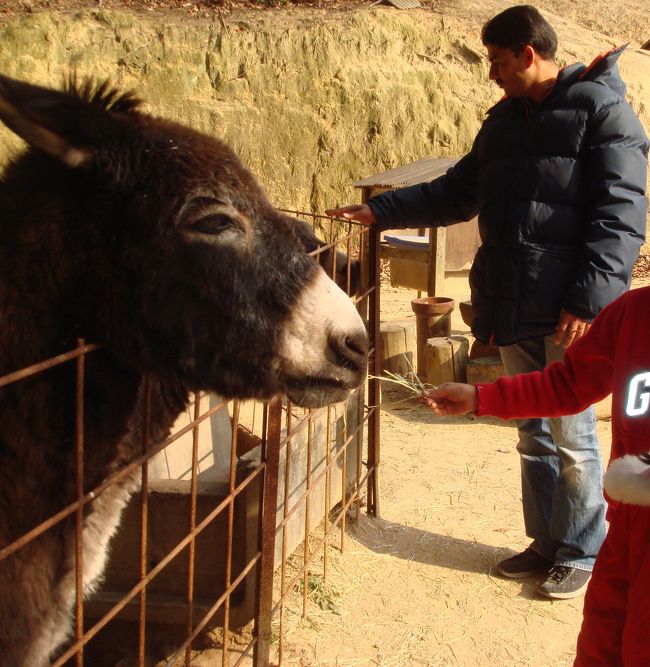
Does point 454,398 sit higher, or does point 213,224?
point 213,224

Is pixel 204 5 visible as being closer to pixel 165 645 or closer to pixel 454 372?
pixel 454 372

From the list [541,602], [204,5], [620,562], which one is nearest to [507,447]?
[541,602]

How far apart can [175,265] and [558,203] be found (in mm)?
2133

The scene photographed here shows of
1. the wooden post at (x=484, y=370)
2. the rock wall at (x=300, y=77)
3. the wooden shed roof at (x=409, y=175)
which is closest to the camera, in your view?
the wooden post at (x=484, y=370)

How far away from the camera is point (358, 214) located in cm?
400

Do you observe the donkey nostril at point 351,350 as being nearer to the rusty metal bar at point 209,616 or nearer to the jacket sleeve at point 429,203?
the rusty metal bar at point 209,616

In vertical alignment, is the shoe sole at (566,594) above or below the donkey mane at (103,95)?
below

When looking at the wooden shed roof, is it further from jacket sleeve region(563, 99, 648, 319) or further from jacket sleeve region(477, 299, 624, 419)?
jacket sleeve region(477, 299, 624, 419)

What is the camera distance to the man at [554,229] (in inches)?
130

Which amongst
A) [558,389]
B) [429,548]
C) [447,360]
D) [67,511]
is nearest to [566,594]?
[429,548]

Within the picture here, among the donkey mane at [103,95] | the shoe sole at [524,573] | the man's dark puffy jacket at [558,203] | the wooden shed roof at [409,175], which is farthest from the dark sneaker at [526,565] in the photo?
the wooden shed roof at [409,175]

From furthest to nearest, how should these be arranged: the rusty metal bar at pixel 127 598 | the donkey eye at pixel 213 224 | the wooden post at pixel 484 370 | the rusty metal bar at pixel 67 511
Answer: the wooden post at pixel 484 370, the donkey eye at pixel 213 224, the rusty metal bar at pixel 127 598, the rusty metal bar at pixel 67 511

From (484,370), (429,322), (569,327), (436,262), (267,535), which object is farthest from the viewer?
(436,262)

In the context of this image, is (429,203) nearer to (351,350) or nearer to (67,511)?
(351,350)
